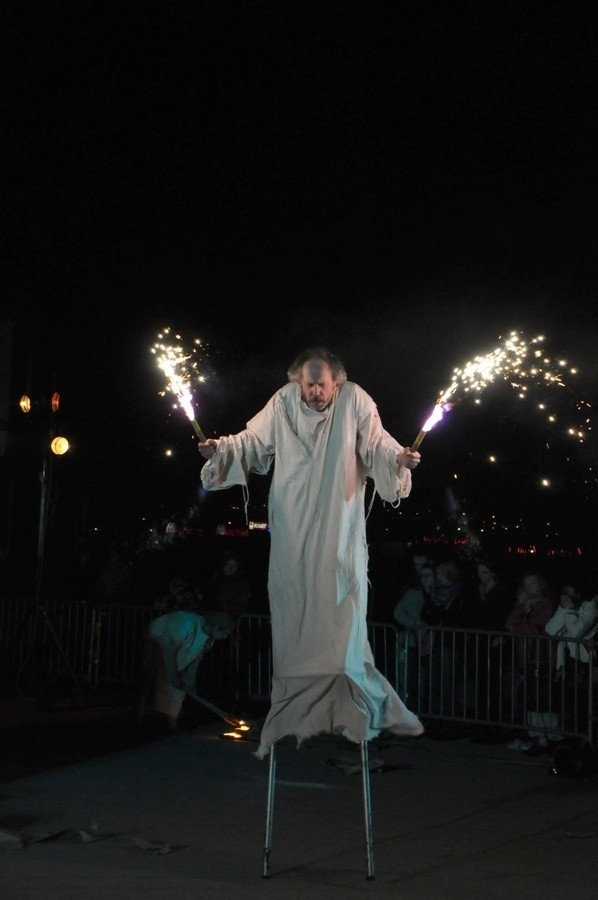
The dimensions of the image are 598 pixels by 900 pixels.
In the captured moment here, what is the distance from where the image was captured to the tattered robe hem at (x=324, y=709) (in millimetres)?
5242

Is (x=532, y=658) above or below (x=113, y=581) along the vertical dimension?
below

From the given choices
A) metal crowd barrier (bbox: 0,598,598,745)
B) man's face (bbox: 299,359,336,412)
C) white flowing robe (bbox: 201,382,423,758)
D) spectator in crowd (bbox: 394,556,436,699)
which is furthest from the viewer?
spectator in crowd (bbox: 394,556,436,699)

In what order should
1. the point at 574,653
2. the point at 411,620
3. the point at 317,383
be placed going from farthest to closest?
the point at 411,620 → the point at 574,653 → the point at 317,383

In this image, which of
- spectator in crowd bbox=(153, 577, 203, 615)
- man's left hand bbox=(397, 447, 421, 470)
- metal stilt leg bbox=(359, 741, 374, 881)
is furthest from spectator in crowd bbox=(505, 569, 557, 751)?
man's left hand bbox=(397, 447, 421, 470)

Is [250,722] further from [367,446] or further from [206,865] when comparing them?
[367,446]

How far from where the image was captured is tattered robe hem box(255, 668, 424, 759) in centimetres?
524

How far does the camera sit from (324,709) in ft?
17.3

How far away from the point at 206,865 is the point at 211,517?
1326cm

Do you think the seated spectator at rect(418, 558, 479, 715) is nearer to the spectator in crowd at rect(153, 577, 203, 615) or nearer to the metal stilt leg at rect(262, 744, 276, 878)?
the spectator in crowd at rect(153, 577, 203, 615)

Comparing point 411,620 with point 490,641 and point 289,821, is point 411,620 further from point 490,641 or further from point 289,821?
point 289,821

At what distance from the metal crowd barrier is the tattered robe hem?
4.76m

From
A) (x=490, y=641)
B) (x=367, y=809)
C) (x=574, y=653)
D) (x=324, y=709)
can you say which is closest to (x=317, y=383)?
(x=324, y=709)

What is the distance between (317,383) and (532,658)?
19.1 feet

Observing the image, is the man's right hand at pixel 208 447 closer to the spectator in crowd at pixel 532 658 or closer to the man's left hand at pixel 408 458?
the man's left hand at pixel 408 458
